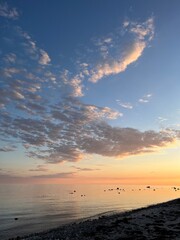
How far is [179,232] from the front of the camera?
27.9m

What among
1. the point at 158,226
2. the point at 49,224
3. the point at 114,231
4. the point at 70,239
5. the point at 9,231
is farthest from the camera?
the point at 49,224

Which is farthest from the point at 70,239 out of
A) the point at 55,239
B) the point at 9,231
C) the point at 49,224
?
the point at 49,224

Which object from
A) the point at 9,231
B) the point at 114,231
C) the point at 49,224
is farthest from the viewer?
the point at 49,224

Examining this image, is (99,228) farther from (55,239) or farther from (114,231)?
(55,239)

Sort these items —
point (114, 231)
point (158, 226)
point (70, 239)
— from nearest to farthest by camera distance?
1. point (70, 239)
2. point (114, 231)
3. point (158, 226)

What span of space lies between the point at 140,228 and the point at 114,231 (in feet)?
10.4

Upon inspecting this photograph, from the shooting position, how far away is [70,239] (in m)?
27.3

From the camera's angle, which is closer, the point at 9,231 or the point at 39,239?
the point at 39,239

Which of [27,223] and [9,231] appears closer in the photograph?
[9,231]

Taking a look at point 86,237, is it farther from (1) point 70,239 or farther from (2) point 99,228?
(2) point 99,228

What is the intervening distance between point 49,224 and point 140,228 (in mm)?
29912

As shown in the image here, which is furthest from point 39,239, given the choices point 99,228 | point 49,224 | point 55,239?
point 49,224

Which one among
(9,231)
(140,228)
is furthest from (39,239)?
(9,231)

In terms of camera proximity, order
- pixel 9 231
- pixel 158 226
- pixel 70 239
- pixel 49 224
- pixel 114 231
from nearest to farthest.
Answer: pixel 70 239
pixel 114 231
pixel 158 226
pixel 9 231
pixel 49 224
